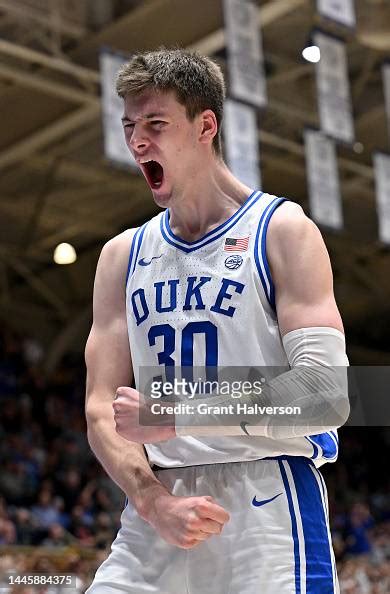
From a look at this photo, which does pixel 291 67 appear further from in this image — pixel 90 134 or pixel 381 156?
pixel 90 134

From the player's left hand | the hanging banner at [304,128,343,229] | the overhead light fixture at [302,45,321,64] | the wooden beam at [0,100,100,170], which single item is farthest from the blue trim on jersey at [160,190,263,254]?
the wooden beam at [0,100,100,170]

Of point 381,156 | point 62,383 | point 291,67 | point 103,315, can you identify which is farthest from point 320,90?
point 62,383

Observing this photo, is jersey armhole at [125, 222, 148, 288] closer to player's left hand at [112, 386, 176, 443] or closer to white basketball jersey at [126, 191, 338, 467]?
white basketball jersey at [126, 191, 338, 467]

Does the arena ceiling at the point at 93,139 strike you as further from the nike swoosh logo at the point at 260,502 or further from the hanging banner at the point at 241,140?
the nike swoosh logo at the point at 260,502

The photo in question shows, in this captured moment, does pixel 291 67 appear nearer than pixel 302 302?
No

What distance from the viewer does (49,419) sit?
57.0 feet

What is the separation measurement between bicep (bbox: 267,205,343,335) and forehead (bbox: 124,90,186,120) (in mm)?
378

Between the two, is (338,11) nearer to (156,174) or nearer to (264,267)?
(156,174)

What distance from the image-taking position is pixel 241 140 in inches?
402

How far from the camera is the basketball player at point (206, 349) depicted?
2.40 metres

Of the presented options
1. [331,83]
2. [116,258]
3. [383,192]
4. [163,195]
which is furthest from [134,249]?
[383,192]

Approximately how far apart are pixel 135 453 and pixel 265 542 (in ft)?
1.27

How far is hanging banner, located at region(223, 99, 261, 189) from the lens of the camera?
33.2 ft

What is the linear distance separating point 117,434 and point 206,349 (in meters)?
0.31
